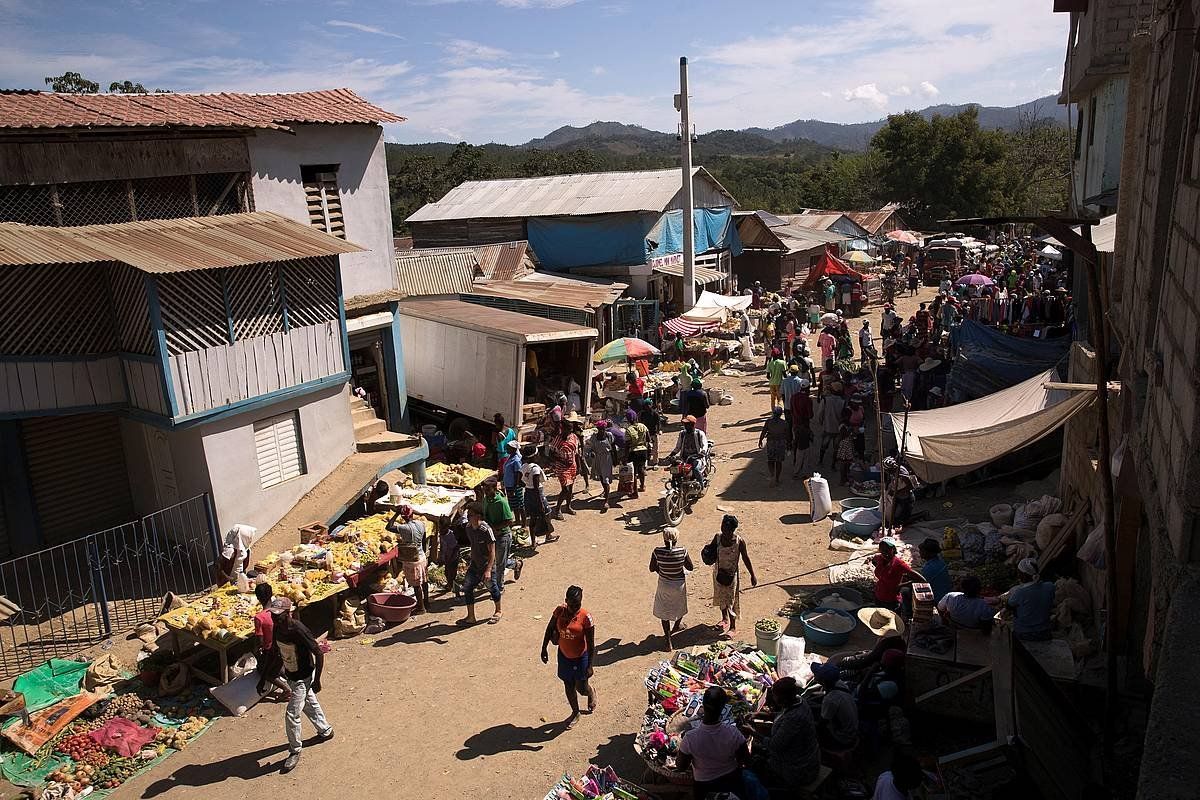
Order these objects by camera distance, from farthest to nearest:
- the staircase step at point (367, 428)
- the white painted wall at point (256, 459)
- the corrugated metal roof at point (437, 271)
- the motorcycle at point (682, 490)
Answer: the corrugated metal roof at point (437, 271) → the staircase step at point (367, 428) → the motorcycle at point (682, 490) → the white painted wall at point (256, 459)

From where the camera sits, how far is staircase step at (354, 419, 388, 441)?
46.9 feet

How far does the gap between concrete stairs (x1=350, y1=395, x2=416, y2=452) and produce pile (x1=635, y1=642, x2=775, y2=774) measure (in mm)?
7455

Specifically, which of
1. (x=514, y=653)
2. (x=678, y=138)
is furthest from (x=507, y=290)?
(x=514, y=653)

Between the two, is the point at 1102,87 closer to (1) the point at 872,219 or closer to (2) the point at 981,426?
(2) the point at 981,426

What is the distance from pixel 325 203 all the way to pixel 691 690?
10.6 m

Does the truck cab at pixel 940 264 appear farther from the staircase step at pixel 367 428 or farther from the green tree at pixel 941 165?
the staircase step at pixel 367 428

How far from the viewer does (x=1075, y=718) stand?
19.6 ft

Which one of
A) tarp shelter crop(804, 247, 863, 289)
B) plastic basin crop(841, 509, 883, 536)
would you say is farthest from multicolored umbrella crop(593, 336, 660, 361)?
tarp shelter crop(804, 247, 863, 289)

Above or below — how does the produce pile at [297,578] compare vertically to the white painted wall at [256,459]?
below

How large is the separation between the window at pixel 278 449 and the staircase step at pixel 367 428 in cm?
155

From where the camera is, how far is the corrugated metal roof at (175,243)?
32.1ft

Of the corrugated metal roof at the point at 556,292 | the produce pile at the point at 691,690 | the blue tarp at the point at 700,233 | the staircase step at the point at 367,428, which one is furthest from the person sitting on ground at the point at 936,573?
the blue tarp at the point at 700,233

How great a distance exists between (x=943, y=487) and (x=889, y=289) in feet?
67.4

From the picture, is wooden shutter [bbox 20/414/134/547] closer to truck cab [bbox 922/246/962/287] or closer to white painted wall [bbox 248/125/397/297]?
white painted wall [bbox 248/125/397/297]
